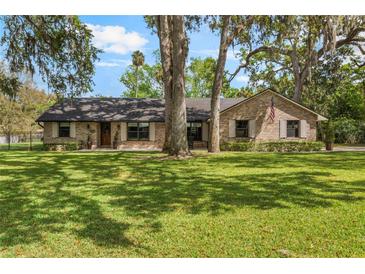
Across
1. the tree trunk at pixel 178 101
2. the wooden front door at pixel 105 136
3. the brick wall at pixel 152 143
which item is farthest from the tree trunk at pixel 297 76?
the wooden front door at pixel 105 136

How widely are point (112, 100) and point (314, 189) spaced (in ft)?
73.9

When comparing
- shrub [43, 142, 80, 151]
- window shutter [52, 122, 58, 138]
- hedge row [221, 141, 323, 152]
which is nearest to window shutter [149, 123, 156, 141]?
shrub [43, 142, 80, 151]

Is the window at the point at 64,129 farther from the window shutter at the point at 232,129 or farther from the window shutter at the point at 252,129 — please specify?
the window shutter at the point at 252,129

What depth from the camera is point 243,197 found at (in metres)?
7.04

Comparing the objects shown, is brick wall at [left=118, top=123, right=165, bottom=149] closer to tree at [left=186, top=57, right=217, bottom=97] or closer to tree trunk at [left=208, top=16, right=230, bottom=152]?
tree trunk at [left=208, top=16, right=230, bottom=152]

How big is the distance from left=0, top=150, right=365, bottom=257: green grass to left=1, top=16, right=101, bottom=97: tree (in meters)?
7.45

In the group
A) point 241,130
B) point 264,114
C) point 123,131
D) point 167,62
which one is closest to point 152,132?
point 123,131

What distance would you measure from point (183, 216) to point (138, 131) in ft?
65.6

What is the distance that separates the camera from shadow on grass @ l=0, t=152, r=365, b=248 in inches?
201

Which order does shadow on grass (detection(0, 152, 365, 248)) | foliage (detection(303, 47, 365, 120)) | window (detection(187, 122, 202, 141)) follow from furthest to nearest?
foliage (detection(303, 47, 365, 120)), window (detection(187, 122, 202, 141)), shadow on grass (detection(0, 152, 365, 248))

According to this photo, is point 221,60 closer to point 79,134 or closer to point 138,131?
point 138,131

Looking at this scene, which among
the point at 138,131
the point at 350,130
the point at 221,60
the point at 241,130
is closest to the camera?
the point at 221,60

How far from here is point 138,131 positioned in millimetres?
25266
